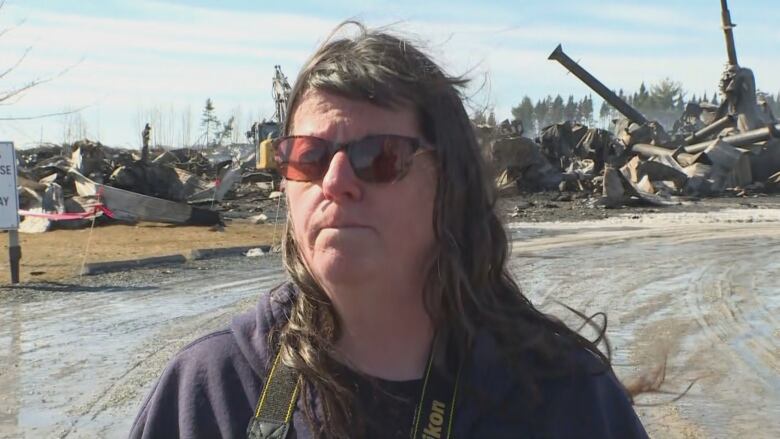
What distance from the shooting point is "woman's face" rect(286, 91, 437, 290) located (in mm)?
1709

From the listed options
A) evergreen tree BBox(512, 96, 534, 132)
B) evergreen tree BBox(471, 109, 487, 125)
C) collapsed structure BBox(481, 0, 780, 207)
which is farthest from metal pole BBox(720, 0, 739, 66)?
evergreen tree BBox(471, 109, 487, 125)

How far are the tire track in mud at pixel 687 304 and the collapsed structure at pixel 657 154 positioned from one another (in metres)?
9.24

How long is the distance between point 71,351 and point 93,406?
6.18 feet

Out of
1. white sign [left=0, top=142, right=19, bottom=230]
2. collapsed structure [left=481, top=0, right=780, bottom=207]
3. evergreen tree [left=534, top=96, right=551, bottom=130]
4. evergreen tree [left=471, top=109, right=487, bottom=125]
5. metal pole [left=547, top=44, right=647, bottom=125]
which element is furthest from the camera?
evergreen tree [left=534, top=96, right=551, bottom=130]

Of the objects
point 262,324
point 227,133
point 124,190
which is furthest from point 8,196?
point 227,133

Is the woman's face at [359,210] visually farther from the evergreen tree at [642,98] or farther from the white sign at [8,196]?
the evergreen tree at [642,98]

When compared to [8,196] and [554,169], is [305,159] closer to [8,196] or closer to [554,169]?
[8,196]

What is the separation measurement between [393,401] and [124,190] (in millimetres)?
22953

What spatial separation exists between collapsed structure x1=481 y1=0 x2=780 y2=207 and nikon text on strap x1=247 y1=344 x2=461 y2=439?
2320cm

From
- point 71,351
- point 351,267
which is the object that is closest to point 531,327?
point 351,267

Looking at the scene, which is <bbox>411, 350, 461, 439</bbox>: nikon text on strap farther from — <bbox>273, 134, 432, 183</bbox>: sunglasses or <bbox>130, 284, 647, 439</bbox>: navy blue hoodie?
<bbox>273, 134, 432, 183</bbox>: sunglasses

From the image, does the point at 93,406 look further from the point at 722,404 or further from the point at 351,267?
the point at 351,267

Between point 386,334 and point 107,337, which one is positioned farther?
point 107,337

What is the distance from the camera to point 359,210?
1.74 m
